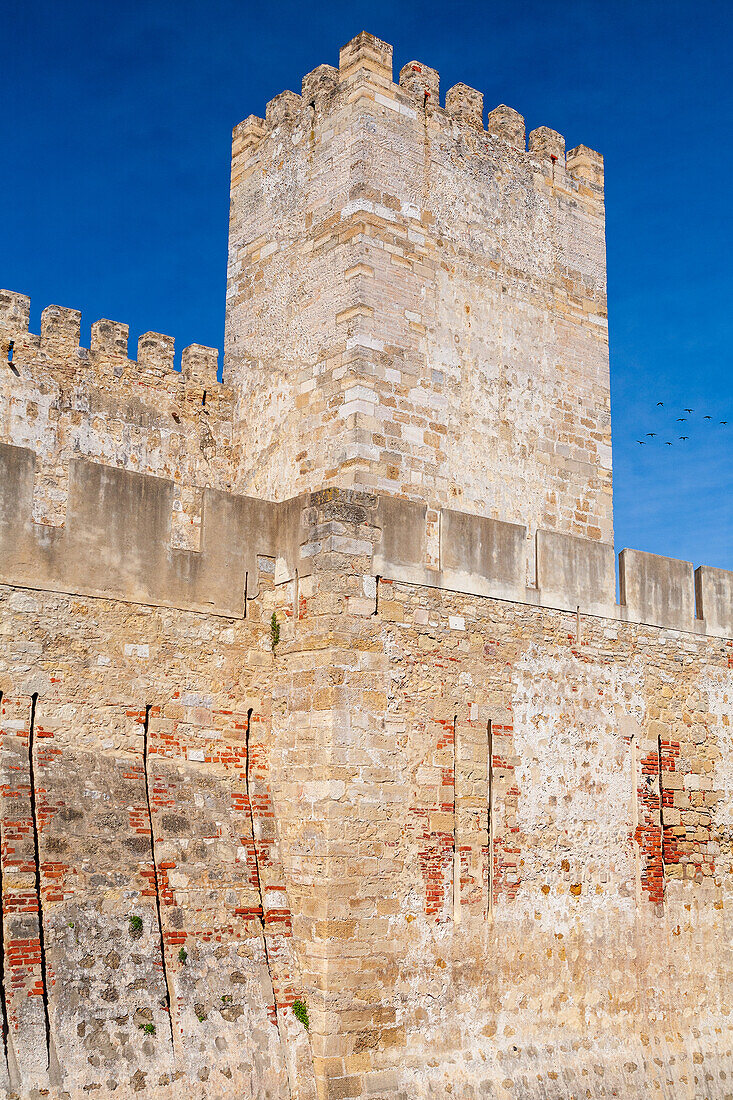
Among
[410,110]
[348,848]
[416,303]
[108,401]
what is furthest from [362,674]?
[410,110]

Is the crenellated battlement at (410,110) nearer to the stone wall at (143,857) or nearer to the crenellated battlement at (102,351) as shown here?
the crenellated battlement at (102,351)

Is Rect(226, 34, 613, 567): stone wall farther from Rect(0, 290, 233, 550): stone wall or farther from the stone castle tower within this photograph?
Rect(0, 290, 233, 550): stone wall

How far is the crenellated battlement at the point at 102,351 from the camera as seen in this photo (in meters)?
12.1

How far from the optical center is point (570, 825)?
1090 cm

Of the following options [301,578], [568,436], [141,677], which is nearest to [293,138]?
[568,436]

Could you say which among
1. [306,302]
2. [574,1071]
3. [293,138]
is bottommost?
[574,1071]

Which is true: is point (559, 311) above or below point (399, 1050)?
above

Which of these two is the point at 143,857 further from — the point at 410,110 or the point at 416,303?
the point at 410,110

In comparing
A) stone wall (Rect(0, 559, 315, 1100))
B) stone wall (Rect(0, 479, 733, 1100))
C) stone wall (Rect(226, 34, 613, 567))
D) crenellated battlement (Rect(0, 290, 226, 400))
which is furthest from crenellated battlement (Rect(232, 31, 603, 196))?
stone wall (Rect(0, 559, 315, 1100))

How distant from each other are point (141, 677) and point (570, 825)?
4.36 meters

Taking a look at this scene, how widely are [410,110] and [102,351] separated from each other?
4.12m

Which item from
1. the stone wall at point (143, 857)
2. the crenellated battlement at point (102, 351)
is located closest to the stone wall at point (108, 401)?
the crenellated battlement at point (102, 351)

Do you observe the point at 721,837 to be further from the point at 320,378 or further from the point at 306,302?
the point at 306,302

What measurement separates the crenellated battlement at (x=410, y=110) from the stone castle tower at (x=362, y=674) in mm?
48
